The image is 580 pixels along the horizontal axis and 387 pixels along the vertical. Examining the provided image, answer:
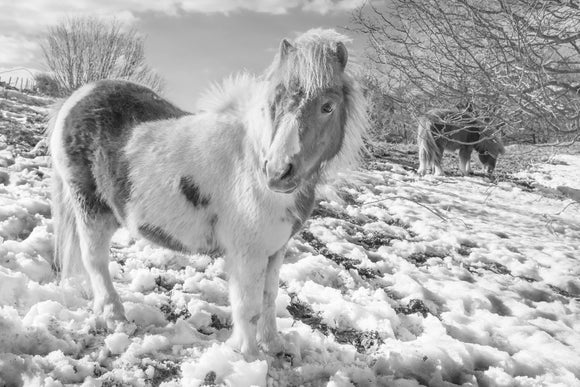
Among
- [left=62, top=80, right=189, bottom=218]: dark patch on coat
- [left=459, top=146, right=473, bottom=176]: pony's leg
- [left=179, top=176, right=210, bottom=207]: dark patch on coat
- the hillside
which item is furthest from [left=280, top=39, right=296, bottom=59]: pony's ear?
[left=459, top=146, right=473, bottom=176]: pony's leg

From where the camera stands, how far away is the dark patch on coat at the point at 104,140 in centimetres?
265

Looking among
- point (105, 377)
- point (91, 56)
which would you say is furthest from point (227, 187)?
point (91, 56)

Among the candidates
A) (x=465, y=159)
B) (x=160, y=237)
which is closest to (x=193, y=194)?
(x=160, y=237)

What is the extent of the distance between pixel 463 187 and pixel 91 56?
18.5 metres

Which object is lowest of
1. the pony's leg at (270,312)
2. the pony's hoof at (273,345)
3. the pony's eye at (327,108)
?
the pony's hoof at (273,345)

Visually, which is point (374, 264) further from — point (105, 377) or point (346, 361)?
point (105, 377)

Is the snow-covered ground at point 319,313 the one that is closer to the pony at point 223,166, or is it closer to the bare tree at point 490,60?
the pony at point 223,166

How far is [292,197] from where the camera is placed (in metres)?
2.34

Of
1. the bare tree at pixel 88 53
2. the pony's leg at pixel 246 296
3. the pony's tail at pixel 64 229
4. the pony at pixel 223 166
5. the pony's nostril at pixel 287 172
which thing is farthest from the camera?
the bare tree at pixel 88 53

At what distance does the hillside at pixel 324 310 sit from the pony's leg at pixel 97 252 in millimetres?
143

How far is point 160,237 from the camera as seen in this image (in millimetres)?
2602

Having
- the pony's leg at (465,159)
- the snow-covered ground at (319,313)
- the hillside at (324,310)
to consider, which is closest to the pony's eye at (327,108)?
the hillside at (324,310)

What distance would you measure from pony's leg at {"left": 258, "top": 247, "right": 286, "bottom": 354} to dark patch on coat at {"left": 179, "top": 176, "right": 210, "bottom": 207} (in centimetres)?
53

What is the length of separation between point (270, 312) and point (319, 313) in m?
0.59
